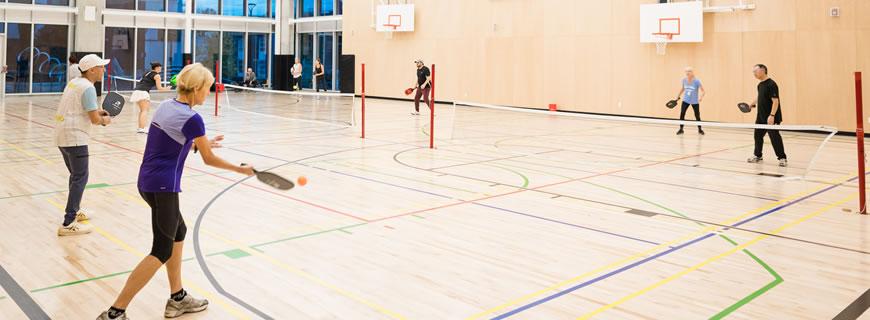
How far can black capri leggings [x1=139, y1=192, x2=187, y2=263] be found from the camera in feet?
13.9

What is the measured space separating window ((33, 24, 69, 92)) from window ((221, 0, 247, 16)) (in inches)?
344

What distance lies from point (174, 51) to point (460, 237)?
32706 millimetres

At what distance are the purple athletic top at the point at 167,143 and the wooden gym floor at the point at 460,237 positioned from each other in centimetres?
104

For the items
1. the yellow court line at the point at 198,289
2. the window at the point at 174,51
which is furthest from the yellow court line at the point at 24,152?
the window at the point at 174,51

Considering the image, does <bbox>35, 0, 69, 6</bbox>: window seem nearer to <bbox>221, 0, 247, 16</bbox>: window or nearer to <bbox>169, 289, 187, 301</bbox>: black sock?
<bbox>221, 0, 247, 16</bbox>: window

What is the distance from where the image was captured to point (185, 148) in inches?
169

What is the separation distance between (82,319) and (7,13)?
3088cm

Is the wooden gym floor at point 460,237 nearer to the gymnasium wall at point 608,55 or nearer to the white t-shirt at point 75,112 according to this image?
the white t-shirt at point 75,112

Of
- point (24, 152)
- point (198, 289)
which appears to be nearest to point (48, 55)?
point (24, 152)

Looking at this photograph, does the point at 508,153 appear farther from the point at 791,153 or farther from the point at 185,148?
the point at 185,148

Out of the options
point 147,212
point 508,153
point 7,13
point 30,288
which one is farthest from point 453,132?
point 7,13

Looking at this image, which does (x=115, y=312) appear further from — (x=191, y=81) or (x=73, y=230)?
(x=73, y=230)

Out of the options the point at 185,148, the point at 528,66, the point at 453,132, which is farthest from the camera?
the point at 528,66

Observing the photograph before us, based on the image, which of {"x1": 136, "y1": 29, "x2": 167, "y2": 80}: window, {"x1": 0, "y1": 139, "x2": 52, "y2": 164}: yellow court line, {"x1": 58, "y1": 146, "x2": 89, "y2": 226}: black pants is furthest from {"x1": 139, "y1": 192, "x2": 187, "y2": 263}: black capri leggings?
{"x1": 136, "y1": 29, "x2": 167, "y2": 80}: window
